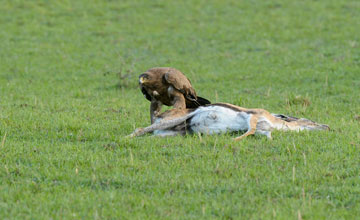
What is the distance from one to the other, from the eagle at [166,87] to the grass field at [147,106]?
26.2 inches

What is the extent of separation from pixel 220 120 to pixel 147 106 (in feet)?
12.2

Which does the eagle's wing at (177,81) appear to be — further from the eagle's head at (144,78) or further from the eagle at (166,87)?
the eagle's head at (144,78)

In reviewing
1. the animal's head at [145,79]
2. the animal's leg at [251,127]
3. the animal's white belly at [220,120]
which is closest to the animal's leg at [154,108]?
the animal's head at [145,79]

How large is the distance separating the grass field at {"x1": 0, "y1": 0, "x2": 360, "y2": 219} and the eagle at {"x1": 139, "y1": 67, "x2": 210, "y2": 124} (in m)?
0.66

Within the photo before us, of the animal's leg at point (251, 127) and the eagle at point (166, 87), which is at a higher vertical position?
the eagle at point (166, 87)

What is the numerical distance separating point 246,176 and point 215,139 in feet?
4.60

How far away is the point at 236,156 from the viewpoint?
6770 mm

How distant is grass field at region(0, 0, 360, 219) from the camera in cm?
552

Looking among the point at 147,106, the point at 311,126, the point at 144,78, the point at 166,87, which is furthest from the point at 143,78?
the point at 147,106

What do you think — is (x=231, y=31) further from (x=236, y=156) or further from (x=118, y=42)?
(x=236, y=156)

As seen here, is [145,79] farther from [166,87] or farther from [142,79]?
[166,87]

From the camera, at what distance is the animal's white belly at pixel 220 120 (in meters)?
7.74

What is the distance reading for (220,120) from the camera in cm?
775

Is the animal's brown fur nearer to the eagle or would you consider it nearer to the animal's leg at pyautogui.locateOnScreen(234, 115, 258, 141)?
the animal's leg at pyautogui.locateOnScreen(234, 115, 258, 141)
